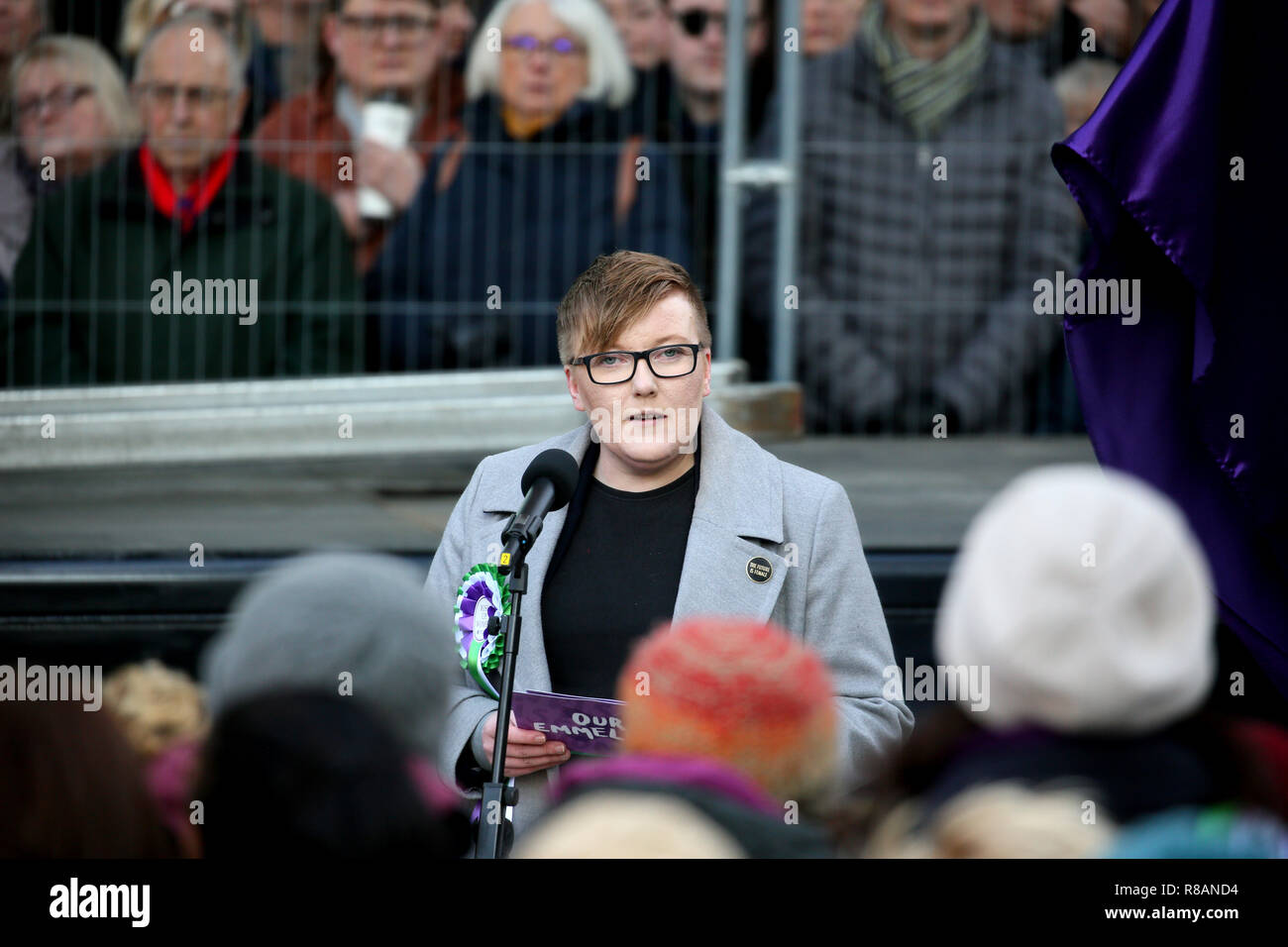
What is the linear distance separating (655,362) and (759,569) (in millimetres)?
440

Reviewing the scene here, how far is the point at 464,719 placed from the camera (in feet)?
11.2

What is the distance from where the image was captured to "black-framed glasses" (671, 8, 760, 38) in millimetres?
6711

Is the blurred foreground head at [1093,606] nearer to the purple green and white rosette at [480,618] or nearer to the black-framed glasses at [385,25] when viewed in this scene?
the purple green and white rosette at [480,618]

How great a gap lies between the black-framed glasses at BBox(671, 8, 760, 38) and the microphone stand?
417cm

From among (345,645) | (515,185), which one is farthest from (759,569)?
(515,185)

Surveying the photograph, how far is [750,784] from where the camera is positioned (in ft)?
6.74

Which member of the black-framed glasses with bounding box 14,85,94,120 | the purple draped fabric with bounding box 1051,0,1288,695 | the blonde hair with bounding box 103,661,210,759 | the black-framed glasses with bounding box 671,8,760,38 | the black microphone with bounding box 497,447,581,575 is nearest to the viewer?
the blonde hair with bounding box 103,661,210,759

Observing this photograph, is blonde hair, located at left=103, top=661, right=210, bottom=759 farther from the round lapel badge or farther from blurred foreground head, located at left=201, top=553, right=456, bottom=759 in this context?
the round lapel badge

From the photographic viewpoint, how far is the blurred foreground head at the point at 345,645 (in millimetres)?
1948

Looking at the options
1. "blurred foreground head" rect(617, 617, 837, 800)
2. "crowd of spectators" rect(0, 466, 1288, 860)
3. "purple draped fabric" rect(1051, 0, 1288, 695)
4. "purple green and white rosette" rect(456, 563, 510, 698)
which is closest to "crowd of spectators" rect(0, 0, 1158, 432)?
"purple draped fabric" rect(1051, 0, 1288, 695)

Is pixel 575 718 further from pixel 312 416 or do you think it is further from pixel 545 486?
pixel 312 416

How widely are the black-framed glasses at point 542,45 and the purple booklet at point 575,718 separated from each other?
3846 mm
